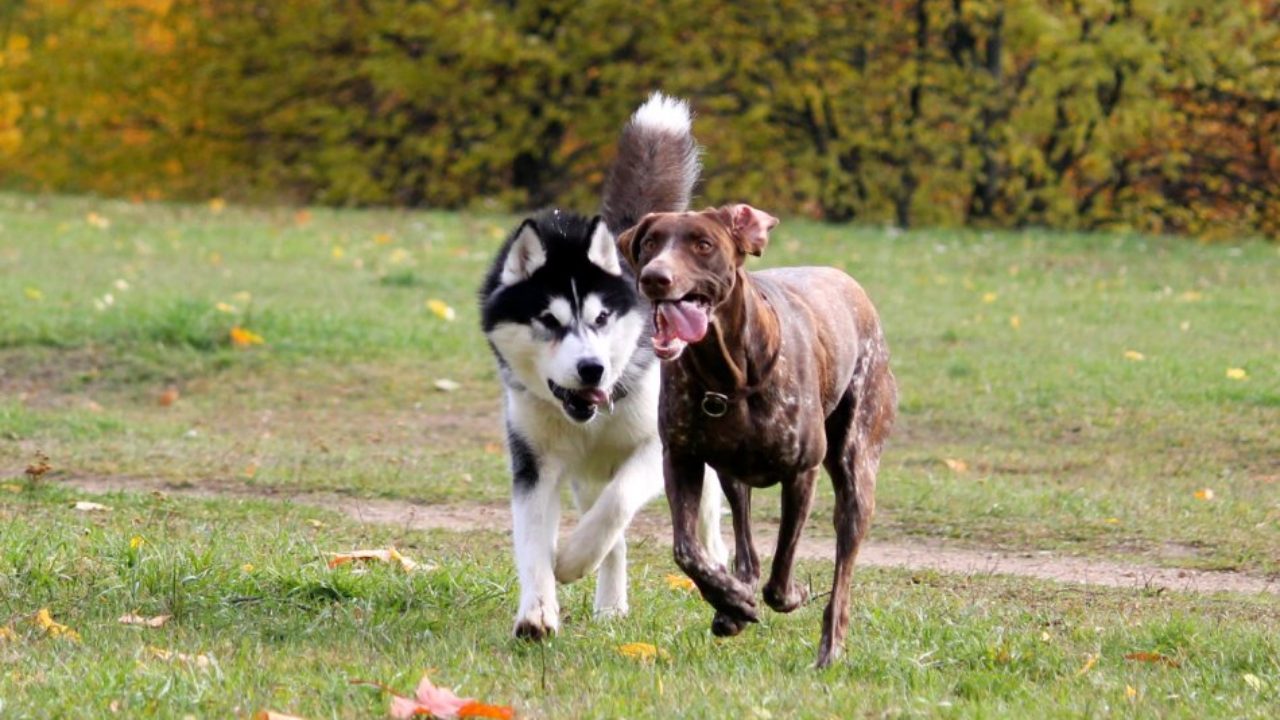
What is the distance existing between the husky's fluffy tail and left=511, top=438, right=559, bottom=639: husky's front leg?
1.08m

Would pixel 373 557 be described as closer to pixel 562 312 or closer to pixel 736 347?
pixel 562 312

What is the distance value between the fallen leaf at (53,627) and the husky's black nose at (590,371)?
160 centimetres

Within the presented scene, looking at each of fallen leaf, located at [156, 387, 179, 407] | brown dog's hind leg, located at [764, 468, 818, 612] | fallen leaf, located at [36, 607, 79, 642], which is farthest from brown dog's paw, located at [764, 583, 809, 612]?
fallen leaf, located at [156, 387, 179, 407]

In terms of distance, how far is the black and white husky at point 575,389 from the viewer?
5.56 metres

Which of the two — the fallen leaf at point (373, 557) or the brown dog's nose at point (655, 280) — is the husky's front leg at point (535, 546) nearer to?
the fallen leaf at point (373, 557)

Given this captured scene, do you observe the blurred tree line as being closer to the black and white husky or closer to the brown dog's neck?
the black and white husky

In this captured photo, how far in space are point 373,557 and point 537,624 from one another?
108cm

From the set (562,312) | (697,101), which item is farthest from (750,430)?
(697,101)

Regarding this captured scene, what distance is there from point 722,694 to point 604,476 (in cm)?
174

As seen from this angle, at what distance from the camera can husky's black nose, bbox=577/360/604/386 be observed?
5578 millimetres

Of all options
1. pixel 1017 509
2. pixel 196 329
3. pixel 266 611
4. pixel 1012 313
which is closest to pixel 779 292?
pixel 266 611

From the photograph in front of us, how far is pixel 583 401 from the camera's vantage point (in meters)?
5.64

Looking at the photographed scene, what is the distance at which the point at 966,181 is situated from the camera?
788 inches

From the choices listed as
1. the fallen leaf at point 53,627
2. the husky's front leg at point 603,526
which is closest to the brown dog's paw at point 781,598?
the husky's front leg at point 603,526
